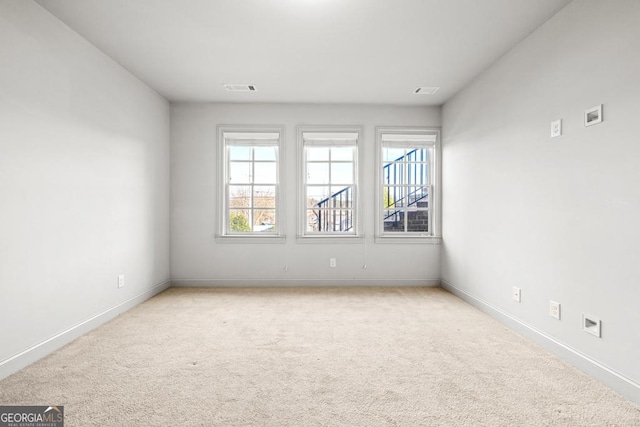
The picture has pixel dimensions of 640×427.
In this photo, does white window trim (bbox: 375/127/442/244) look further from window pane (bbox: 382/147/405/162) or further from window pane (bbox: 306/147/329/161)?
window pane (bbox: 306/147/329/161)

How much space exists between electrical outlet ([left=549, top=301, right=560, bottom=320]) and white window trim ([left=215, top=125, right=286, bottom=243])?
10.3ft

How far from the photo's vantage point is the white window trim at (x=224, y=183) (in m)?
4.53

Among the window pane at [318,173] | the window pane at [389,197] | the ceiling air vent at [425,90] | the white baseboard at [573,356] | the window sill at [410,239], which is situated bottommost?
the white baseboard at [573,356]

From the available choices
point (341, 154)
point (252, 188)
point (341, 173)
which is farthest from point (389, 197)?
point (252, 188)

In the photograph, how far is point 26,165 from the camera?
228cm

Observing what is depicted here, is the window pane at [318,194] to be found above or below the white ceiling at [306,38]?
below

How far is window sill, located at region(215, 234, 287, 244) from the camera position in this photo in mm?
4539

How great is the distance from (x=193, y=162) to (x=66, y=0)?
2.35m

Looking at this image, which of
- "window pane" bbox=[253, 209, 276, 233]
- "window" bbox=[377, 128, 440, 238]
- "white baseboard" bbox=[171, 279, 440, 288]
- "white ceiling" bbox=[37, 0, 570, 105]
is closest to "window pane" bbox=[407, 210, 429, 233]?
"window" bbox=[377, 128, 440, 238]

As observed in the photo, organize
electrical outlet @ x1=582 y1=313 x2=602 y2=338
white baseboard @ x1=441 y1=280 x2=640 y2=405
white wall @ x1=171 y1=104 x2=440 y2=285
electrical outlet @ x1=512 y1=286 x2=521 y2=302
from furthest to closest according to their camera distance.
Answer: white wall @ x1=171 y1=104 x2=440 y2=285 < electrical outlet @ x1=512 y1=286 x2=521 y2=302 < electrical outlet @ x1=582 y1=313 x2=602 y2=338 < white baseboard @ x1=441 y1=280 x2=640 y2=405

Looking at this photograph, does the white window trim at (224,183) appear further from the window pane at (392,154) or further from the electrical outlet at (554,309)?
the electrical outlet at (554,309)

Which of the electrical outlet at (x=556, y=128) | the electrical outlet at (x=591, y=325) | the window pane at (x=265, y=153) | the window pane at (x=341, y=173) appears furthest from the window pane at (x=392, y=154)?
the electrical outlet at (x=591, y=325)

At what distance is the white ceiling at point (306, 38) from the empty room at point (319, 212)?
0.03 m

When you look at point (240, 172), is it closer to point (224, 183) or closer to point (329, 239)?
point (224, 183)
